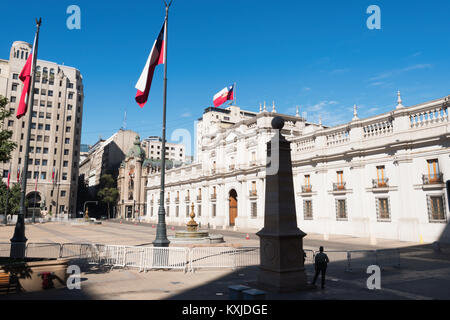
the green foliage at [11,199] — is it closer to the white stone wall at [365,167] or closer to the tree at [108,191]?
the tree at [108,191]

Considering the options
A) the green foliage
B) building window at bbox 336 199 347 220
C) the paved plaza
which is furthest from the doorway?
the green foliage

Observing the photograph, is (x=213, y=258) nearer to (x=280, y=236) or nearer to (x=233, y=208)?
(x=280, y=236)

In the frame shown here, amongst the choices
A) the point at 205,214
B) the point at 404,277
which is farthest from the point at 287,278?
the point at 205,214

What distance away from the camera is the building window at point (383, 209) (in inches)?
1165

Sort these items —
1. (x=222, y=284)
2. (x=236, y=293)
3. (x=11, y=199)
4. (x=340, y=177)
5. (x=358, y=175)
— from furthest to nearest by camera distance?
(x=11, y=199), (x=340, y=177), (x=358, y=175), (x=222, y=284), (x=236, y=293)

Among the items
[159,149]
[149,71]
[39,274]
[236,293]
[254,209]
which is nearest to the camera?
[236,293]

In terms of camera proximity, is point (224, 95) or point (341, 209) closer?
point (341, 209)

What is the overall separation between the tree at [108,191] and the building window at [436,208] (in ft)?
293

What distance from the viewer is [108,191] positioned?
10119 centimetres

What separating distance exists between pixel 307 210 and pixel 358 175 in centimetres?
765

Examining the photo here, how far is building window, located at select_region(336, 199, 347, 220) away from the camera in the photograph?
108 feet

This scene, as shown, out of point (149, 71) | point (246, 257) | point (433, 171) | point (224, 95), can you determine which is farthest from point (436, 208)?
point (224, 95)

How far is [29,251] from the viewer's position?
15.9 meters

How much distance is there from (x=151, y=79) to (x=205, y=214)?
41.0 metres
